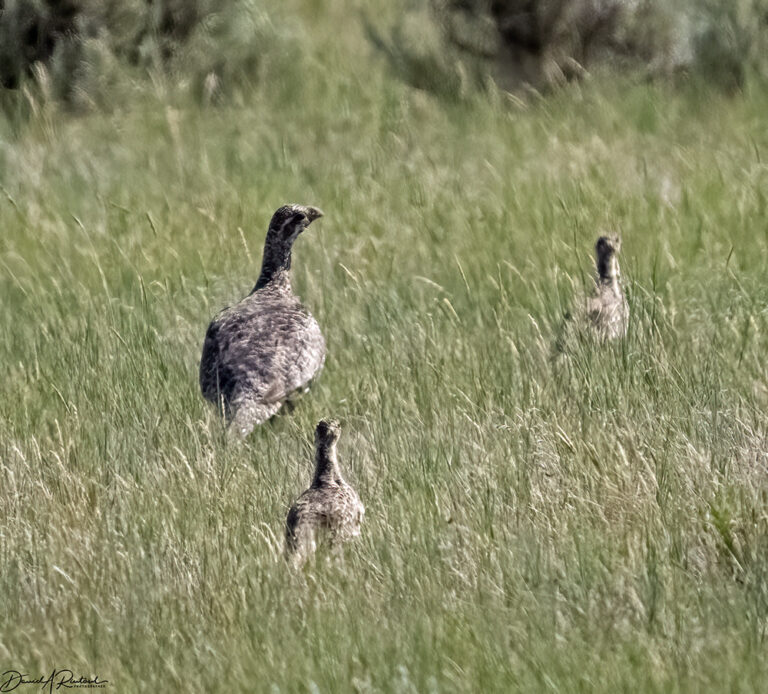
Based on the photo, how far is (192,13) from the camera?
464 inches

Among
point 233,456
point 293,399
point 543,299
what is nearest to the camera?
point 233,456

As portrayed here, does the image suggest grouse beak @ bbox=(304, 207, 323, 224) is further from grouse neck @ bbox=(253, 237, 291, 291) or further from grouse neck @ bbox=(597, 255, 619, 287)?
grouse neck @ bbox=(597, 255, 619, 287)

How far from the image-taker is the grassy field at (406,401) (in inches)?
176

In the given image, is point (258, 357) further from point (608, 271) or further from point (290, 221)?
point (608, 271)

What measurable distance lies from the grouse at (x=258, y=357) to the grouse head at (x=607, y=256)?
1.52m

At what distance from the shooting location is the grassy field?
4.47 m

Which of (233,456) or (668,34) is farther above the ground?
(668,34)

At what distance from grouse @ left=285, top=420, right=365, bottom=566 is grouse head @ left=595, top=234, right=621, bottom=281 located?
2.56 metres

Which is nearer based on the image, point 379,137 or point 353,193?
point 353,193

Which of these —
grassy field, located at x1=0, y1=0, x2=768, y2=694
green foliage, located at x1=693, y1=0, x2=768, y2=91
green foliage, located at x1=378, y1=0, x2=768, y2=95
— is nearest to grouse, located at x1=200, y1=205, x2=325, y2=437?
grassy field, located at x1=0, y1=0, x2=768, y2=694

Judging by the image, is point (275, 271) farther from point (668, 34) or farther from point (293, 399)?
point (668, 34)

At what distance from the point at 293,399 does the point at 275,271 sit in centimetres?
120

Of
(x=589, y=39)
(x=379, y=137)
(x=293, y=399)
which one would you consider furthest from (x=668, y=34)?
(x=293, y=399)
